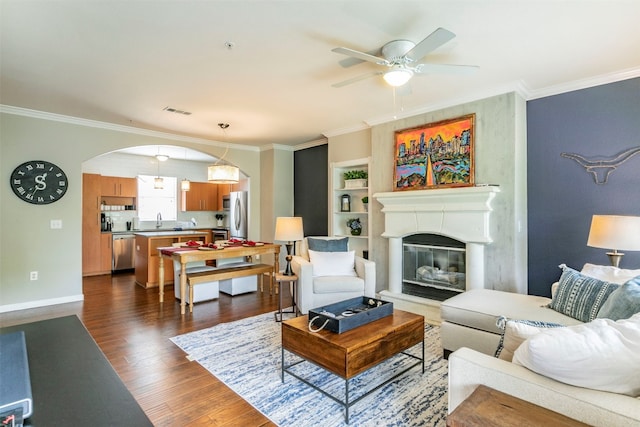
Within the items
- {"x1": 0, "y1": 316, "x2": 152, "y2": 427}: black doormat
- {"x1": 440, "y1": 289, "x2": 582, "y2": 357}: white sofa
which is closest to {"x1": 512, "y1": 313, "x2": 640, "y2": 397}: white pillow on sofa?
{"x1": 440, "y1": 289, "x2": 582, "y2": 357}: white sofa

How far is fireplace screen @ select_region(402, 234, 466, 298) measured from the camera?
3941 mm

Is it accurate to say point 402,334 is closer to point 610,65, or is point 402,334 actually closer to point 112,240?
point 610,65

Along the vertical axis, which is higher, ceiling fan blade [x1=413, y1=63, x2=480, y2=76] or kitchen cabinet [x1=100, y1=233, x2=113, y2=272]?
ceiling fan blade [x1=413, y1=63, x2=480, y2=76]

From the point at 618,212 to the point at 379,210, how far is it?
2.60 m

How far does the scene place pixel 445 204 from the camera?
3895mm

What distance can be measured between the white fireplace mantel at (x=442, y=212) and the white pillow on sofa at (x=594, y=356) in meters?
2.43

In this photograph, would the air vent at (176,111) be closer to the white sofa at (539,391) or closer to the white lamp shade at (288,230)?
the white lamp shade at (288,230)

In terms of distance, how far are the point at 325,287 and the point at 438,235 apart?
5.13 feet

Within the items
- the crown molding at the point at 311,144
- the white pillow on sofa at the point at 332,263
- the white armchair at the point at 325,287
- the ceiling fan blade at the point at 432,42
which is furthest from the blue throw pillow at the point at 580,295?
the crown molding at the point at 311,144

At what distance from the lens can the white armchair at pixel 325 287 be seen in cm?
378

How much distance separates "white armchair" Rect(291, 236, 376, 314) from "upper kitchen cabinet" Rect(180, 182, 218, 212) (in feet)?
16.8

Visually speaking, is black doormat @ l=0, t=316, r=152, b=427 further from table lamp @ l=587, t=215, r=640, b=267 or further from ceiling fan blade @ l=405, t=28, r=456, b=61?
table lamp @ l=587, t=215, r=640, b=267

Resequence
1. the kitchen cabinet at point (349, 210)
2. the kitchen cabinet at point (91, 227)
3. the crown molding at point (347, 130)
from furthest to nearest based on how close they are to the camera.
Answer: the kitchen cabinet at point (91, 227)
the kitchen cabinet at point (349, 210)
the crown molding at point (347, 130)

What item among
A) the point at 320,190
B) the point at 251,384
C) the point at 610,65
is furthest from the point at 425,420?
the point at 320,190
